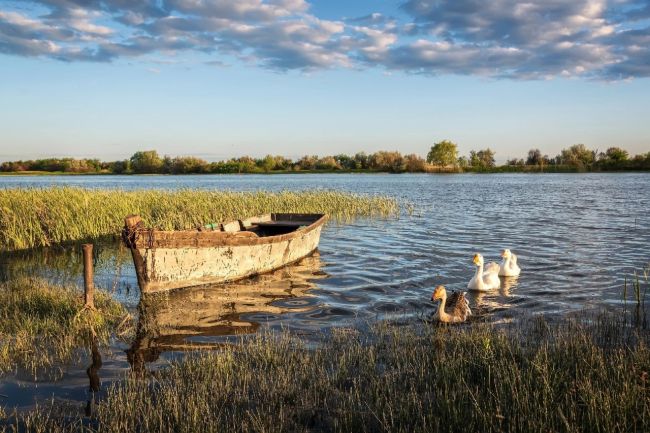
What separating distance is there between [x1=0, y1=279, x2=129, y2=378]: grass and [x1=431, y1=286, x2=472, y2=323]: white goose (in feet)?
18.9

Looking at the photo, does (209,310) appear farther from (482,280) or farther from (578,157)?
(578,157)

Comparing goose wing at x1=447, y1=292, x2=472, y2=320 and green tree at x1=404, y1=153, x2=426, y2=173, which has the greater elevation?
green tree at x1=404, y1=153, x2=426, y2=173

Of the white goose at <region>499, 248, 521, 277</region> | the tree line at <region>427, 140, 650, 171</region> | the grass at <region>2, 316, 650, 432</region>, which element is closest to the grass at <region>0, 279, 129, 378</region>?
the grass at <region>2, 316, 650, 432</region>

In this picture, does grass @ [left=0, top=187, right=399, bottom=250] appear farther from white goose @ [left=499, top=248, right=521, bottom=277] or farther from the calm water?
white goose @ [left=499, top=248, right=521, bottom=277]

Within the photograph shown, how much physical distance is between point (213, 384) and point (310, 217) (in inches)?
536

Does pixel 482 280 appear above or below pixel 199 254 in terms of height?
below

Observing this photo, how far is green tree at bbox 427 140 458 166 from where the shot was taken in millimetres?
113312

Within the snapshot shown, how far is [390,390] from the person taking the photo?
6.08 m

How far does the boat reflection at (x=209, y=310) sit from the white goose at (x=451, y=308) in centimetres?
292

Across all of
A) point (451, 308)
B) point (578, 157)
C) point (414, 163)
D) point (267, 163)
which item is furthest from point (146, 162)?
point (451, 308)

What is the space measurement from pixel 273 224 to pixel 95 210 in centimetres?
714

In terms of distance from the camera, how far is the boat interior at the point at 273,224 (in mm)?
17797

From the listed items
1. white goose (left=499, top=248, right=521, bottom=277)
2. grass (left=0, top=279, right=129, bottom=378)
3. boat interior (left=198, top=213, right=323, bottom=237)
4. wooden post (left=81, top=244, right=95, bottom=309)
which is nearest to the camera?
grass (left=0, top=279, right=129, bottom=378)

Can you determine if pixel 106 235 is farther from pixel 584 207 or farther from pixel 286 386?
pixel 584 207
